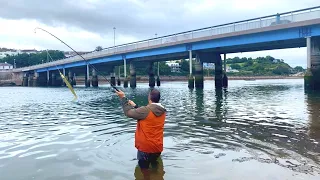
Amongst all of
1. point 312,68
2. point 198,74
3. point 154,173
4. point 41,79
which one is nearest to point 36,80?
point 41,79

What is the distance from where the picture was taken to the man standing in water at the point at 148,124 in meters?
6.22

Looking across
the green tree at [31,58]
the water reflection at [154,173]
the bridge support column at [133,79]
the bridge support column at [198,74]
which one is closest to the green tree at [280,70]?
the green tree at [31,58]

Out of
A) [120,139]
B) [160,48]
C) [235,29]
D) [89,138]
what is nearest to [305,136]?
[120,139]

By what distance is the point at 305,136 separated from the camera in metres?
10.0

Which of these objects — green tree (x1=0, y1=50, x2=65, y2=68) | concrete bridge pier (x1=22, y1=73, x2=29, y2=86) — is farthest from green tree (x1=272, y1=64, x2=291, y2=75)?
concrete bridge pier (x1=22, y1=73, x2=29, y2=86)

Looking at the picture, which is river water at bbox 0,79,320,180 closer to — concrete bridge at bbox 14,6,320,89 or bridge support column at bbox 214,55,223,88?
concrete bridge at bbox 14,6,320,89

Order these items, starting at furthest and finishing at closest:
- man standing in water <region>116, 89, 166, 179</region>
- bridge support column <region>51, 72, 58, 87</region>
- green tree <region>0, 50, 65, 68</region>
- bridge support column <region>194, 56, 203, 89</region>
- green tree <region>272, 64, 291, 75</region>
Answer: green tree <region>272, 64, 291, 75</region>, green tree <region>0, 50, 65, 68</region>, bridge support column <region>51, 72, 58, 87</region>, bridge support column <region>194, 56, 203, 89</region>, man standing in water <region>116, 89, 166, 179</region>

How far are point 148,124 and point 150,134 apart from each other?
0.23 metres

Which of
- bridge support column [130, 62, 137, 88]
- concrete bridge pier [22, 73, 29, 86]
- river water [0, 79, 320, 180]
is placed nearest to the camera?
river water [0, 79, 320, 180]

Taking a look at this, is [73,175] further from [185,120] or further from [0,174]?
[185,120]

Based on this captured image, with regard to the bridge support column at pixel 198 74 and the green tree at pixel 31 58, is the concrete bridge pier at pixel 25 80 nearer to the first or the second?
the green tree at pixel 31 58

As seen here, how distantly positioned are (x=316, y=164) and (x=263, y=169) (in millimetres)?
1212

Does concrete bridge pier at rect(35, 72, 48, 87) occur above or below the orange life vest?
above

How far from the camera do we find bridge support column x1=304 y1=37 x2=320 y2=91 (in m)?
31.5
